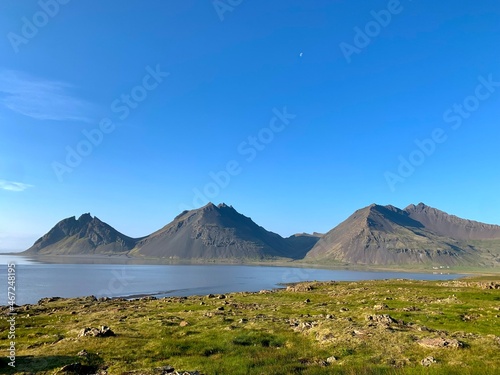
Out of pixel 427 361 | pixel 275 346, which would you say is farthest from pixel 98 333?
pixel 427 361

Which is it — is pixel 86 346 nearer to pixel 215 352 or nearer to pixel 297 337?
pixel 215 352

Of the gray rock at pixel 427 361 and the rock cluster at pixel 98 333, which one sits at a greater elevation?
the gray rock at pixel 427 361

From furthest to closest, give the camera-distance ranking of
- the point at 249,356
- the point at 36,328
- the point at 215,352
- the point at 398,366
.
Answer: the point at 36,328 → the point at 215,352 → the point at 249,356 → the point at 398,366

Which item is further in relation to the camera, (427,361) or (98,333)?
(98,333)

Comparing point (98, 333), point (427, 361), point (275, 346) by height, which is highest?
point (427, 361)

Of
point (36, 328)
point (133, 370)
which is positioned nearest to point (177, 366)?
point (133, 370)

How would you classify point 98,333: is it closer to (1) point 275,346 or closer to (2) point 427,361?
(1) point 275,346

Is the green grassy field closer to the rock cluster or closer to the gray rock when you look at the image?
the gray rock

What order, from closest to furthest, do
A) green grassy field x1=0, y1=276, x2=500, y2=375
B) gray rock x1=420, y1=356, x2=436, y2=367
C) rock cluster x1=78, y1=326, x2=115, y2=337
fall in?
gray rock x1=420, y1=356, x2=436, y2=367 → green grassy field x1=0, y1=276, x2=500, y2=375 → rock cluster x1=78, y1=326, x2=115, y2=337

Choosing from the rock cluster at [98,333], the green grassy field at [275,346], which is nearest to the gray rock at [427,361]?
the green grassy field at [275,346]

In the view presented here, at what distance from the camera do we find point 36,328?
45.8 m

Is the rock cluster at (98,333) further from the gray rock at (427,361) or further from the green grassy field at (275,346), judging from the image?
the gray rock at (427,361)

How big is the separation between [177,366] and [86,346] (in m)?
10.9

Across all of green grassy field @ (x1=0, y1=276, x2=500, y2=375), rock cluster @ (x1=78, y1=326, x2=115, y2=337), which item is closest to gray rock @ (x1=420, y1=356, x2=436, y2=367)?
green grassy field @ (x1=0, y1=276, x2=500, y2=375)
